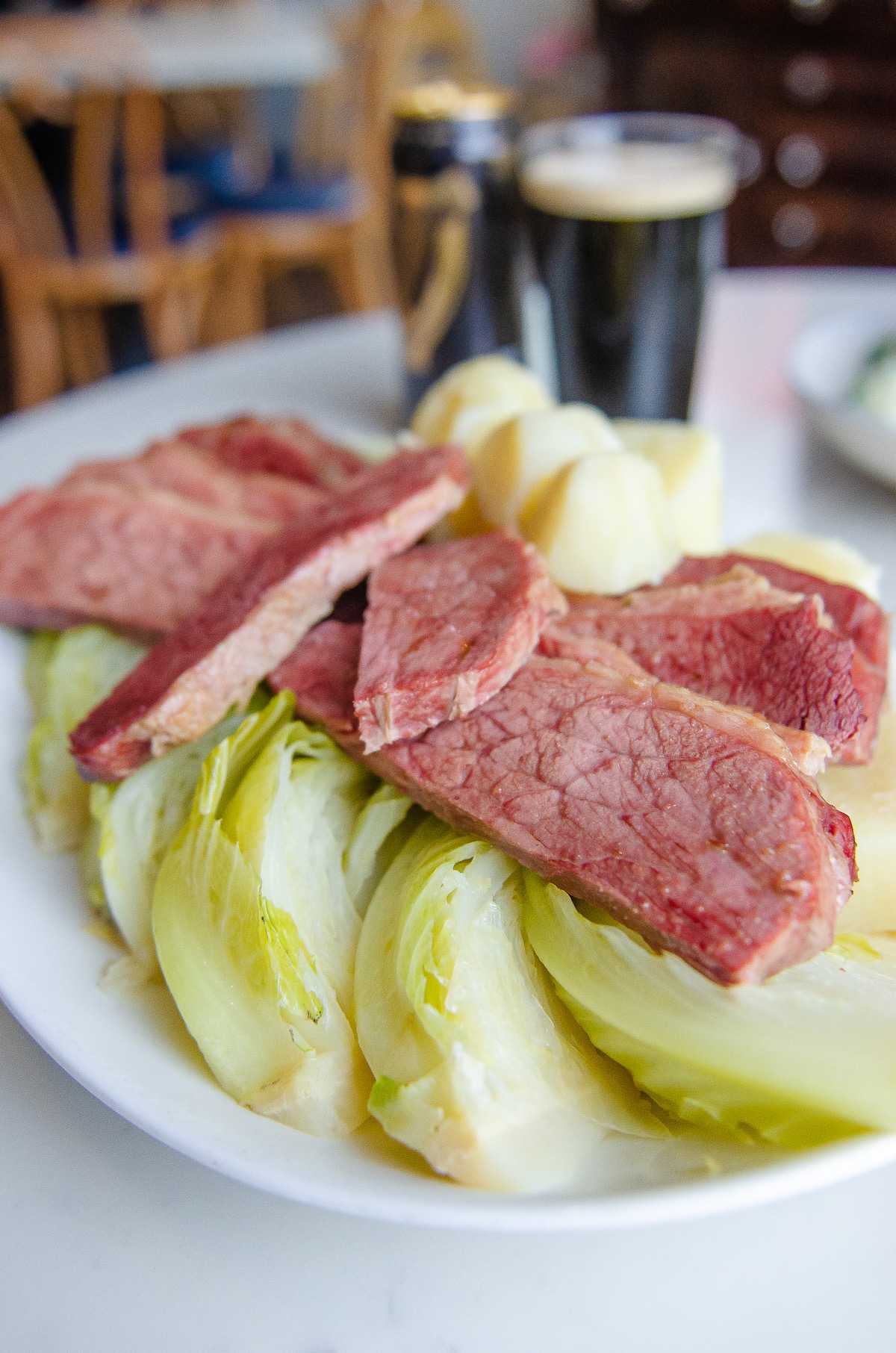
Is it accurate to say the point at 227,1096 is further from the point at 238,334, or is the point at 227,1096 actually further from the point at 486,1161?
the point at 238,334

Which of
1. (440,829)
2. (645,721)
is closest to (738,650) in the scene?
(645,721)

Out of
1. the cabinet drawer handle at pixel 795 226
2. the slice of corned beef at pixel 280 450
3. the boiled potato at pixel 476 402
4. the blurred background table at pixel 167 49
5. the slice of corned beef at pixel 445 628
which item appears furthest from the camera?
the cabinet drawer handle at pixel 795 226

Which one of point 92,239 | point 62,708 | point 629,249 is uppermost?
point 629,249

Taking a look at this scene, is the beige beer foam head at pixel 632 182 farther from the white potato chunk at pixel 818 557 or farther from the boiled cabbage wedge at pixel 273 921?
the boiled cabbage wedge at pixel 273 921

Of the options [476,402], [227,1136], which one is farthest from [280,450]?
[227,1136]

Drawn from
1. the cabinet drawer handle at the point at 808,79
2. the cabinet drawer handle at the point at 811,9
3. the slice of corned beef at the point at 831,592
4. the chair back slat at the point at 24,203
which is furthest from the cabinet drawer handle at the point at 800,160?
the slice of corned beef at the point at 831,592

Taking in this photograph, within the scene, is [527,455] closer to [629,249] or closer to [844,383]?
[629,249]
